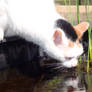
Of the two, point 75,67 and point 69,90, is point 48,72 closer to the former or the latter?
point 75,67

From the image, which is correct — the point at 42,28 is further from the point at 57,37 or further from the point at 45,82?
the point at 45,82

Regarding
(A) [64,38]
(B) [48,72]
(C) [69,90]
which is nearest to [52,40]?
(A) [64,38]

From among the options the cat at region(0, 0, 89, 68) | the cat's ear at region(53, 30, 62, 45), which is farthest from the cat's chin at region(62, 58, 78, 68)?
the cat's ear at region(53, 30, 62, 45)

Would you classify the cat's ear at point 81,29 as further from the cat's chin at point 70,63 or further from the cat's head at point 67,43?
the cat's chin at point 70,63

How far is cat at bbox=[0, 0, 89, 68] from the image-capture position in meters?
1.36

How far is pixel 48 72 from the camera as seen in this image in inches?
56.5

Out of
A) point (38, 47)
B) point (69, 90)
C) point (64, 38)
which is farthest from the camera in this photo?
point (38, 47)

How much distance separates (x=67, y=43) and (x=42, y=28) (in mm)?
167

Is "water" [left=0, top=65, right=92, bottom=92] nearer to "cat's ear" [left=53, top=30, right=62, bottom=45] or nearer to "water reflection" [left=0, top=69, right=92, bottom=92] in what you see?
"water reflection" [left=0, top=69, right=92, bottom=92]

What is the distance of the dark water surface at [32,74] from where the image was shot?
121cm

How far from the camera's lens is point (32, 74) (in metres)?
1.39

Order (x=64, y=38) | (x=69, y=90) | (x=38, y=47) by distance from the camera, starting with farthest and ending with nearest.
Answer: (x=38, y=47) → (x=64, y=38) → (x=69, y=90)

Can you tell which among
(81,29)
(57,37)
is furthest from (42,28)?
(81,29)

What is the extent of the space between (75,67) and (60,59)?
0.11 meters
